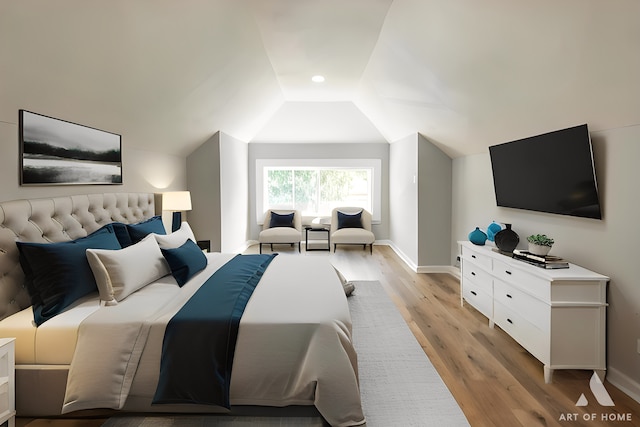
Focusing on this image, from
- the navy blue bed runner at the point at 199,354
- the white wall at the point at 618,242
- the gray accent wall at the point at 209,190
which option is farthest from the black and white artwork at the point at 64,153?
the white wall at the point at 618,242

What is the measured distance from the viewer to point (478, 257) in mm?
3596

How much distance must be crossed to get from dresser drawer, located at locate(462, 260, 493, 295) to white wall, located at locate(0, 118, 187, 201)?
12.2ft

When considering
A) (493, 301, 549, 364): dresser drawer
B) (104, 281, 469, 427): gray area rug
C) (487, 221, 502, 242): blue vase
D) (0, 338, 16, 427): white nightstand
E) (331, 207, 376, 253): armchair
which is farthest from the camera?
(331, 207, 376, 253): armchair

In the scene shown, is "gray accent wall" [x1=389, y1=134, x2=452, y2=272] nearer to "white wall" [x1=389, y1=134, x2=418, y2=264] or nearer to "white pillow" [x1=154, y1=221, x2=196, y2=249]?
"white wall" [x1=389, y1=134, x2=418, y2=264]

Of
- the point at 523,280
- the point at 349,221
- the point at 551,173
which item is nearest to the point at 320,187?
the point at 349,221

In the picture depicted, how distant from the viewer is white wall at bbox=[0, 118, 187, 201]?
90.2 inches

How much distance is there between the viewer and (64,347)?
80.1 inches

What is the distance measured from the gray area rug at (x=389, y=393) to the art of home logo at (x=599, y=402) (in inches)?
25.8

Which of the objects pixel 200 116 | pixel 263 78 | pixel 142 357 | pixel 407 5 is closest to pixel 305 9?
pixel 407 5

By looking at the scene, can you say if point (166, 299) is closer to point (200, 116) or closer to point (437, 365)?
point (437, 365)

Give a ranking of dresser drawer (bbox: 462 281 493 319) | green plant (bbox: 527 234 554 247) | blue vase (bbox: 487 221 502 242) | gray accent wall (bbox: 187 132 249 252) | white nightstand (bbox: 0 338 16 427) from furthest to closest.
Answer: gray accent wall (bbox: 187 132 249 252)
blue vase (bbox: 487 221 502 242)
dresser drawer (bbox: 462 281 493 319)
green plant (bbox: 527 234 554 247)
white nightstand (bbox: 0 338 16 427)

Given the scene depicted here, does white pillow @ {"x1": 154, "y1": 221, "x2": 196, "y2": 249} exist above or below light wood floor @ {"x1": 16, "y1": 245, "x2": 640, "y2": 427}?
above

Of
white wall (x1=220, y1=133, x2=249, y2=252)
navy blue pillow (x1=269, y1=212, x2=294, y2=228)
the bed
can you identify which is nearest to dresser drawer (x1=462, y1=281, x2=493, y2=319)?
the bed

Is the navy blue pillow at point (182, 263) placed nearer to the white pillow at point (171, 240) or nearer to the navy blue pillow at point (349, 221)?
the white pillow at point (171, 240)
